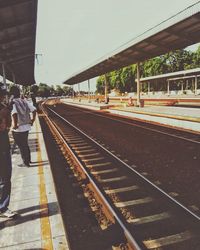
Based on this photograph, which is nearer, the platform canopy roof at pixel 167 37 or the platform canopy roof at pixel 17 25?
the platform canopy roof at pixel 17 25

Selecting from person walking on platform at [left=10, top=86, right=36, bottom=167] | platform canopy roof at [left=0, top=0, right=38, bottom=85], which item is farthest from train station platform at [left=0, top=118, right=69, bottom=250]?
platform canopy roof at [left=0, top=0, right=38, bottom=85]

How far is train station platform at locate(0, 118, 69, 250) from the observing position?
4.07 meters

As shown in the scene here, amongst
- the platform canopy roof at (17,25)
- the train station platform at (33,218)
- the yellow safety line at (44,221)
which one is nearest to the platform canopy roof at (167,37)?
the platform canopy roof at (17,25)

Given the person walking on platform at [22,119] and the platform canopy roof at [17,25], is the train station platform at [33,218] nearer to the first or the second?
the person walking on platform at [22,119]

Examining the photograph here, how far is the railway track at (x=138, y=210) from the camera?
14.4ft

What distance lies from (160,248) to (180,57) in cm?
9503

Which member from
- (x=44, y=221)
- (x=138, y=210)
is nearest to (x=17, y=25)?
(x=138, y=210)

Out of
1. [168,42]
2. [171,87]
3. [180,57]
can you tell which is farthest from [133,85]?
[168,42]

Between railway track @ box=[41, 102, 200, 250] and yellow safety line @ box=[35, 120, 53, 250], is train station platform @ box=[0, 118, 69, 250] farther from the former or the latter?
railway track @ box=[41, 102, 200, 250]

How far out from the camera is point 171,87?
82.1 m

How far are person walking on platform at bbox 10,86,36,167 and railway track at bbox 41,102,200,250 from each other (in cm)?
147

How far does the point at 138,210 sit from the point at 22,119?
371 centimetres

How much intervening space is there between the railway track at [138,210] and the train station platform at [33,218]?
0.82m

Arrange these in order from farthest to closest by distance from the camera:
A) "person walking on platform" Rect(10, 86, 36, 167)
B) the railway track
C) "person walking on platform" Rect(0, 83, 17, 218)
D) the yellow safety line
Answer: "person walking on platform" Rect(10, 86, 36, 167), "person walking on platform" Rect(0, 83, 17, 218), the railway track, the yellow safety line
